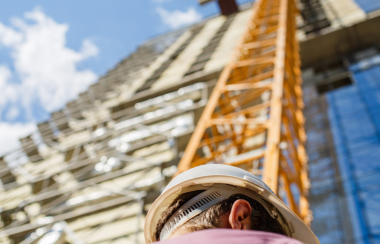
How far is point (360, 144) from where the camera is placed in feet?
26.9

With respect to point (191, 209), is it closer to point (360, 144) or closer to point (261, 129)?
point (261, 129)

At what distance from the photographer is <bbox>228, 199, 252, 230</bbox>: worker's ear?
4.82 ft

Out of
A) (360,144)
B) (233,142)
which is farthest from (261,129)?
(360,144)

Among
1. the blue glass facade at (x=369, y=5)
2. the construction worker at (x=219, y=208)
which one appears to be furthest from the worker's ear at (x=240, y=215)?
the blue glass facade at (x=369, y=5)

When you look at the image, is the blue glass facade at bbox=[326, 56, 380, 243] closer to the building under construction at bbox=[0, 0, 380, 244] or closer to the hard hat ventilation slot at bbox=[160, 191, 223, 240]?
the building under construction at bbox=[0, 0, 380, 244]

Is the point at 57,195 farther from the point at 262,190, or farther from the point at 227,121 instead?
the point at 262,190

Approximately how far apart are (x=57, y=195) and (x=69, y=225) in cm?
105

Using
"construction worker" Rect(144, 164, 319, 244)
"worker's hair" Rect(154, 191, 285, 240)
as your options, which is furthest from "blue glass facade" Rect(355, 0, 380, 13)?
"worker's hair" Rect(154, 191, 285, 240)

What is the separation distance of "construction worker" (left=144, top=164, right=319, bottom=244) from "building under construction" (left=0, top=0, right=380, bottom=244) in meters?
2.75

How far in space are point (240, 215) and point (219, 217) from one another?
0.30 feet

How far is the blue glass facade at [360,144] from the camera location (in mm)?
6371

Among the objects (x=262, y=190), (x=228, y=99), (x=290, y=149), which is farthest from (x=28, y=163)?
(x=262, y=190)

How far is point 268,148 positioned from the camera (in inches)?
216

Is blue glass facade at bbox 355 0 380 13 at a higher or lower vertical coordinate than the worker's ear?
lower
